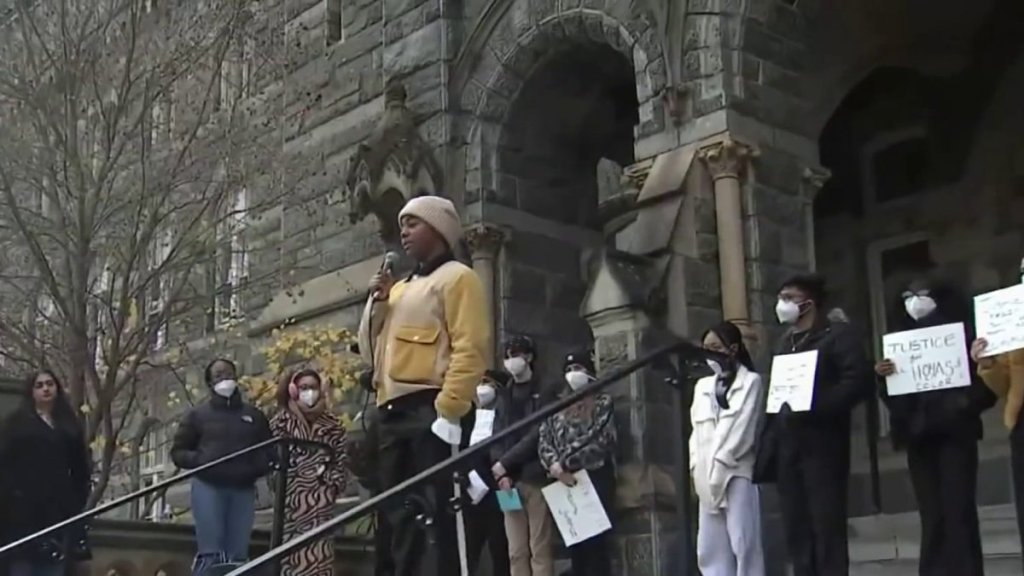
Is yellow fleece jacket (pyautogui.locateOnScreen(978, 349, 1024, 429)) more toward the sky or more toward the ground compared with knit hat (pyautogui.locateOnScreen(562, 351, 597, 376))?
more toward the ground

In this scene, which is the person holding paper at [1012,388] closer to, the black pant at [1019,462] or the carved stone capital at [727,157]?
the black pant at [1019,462]

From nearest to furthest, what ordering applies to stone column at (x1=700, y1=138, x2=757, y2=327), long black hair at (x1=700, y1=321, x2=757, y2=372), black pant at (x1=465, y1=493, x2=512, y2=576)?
long black hair at (x1=700, y1=321, x2=757, y2=372) → black pant at (x1=465, y1=493, x2=512, y2=576) → stone column at (x1=700, y1=138, x2=757, y2=327)

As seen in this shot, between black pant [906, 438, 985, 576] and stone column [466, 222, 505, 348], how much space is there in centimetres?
569

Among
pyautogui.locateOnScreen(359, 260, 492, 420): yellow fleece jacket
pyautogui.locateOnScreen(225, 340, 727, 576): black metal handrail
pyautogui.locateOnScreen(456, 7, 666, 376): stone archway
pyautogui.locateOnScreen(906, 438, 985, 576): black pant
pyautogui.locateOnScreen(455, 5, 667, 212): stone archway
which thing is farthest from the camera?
pyautogui.locateOnScreen(456, 7, 666, 376): stone archway

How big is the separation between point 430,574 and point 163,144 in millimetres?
6281

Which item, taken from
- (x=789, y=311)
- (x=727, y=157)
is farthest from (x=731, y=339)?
(x=727, y=157)

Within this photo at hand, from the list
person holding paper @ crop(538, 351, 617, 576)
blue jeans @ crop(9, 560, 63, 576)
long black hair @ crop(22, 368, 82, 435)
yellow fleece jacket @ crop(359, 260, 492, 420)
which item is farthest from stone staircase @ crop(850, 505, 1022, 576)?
long black hair @ crop(22, 368, 82, 435)

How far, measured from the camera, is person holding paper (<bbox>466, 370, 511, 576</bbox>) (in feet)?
25.4

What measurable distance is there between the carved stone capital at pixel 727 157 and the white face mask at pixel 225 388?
3.69m

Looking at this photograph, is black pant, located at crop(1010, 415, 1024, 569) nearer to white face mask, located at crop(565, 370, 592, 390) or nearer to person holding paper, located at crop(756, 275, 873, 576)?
person holding paper, located at crop(756, 275, 873, 576)

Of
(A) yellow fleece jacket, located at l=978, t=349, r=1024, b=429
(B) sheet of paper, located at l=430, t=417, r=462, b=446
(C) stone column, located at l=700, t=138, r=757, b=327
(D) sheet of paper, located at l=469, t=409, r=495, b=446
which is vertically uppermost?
(C) stone column, located at l=700, t=138, r=757, b=327

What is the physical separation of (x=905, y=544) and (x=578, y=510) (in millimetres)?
2596

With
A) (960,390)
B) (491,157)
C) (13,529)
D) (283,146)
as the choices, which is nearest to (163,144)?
(283,146)

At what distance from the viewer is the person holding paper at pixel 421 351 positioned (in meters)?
5.55
